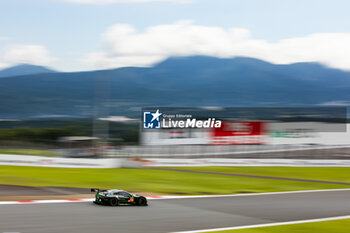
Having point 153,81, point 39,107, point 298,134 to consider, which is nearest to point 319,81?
point 153,81

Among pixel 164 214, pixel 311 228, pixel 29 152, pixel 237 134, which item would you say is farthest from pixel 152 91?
pixel 311 228

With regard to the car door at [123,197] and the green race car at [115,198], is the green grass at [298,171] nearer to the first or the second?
the green race car at [115,198]

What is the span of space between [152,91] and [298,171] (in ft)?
429

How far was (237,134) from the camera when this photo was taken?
128 ft

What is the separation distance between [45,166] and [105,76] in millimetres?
9675

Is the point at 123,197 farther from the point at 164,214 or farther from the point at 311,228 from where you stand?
the point at 311,228

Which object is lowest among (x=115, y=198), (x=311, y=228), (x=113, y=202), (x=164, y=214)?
(x=311, y=228)

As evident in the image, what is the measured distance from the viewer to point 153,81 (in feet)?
584

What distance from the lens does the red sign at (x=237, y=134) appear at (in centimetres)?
3888

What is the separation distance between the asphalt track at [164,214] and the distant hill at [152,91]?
4044 inches

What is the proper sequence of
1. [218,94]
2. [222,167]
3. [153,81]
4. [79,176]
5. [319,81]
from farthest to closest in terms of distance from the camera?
[319,81], [153,81], [218,94], [222,167], [79,176]

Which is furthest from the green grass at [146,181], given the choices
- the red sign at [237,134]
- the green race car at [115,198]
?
the red sign at [237,134]

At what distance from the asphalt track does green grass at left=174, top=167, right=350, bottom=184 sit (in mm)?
10645

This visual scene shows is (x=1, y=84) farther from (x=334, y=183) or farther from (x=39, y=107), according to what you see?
(x=334, y=183)
